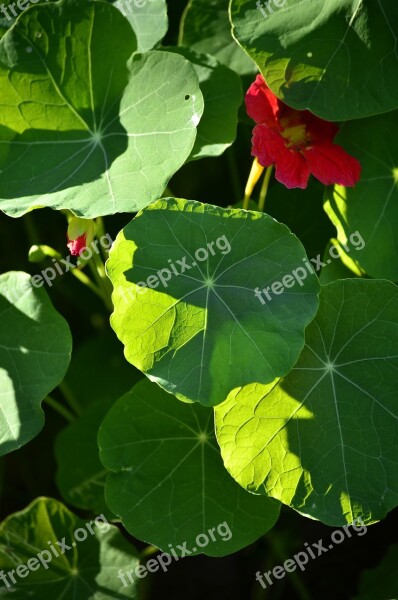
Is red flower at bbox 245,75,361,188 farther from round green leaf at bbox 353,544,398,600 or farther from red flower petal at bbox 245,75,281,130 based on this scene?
round green leaf at bbox 353,544,398,600

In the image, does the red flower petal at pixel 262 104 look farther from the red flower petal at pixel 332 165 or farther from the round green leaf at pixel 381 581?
the round green leaf at pixel 381 581

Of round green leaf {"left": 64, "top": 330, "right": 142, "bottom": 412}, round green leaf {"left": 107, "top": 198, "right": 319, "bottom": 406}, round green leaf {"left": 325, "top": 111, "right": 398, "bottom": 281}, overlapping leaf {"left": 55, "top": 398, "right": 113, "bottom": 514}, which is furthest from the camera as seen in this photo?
round green leaf {"left": 64, "top": 330, "right": 142, "bottom": 412}

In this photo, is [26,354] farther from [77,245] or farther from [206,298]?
[206,298]

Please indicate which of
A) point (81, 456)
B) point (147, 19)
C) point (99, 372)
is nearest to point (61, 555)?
point (81, 456)

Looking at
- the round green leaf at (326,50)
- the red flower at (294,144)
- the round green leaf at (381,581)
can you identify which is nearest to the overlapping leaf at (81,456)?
the round green leaf at (381,581)

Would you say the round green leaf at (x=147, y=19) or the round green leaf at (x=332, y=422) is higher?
the round green leaf at (x=147, y=19)

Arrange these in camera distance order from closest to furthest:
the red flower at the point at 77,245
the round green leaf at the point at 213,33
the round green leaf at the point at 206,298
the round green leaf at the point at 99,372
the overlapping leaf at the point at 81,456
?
the round green leaf at the point at 206,298 → the red flower at the point at 77,245 → the round green leaf at the point at 213,33 → the overlapping leaf at the point at 81,456 → the round green leaf at the point at 99,372

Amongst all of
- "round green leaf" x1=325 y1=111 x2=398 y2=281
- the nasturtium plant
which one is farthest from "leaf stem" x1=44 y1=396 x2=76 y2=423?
"round green leaf" x1=325 y1=111 x2=398 y2=281

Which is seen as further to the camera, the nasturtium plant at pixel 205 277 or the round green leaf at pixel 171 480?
the round green leaf at pixel 171 480

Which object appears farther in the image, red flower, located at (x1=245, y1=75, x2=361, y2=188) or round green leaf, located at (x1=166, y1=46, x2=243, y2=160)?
round green leaf, located at (x1=166, y1=46, x2=243, y2=160)
